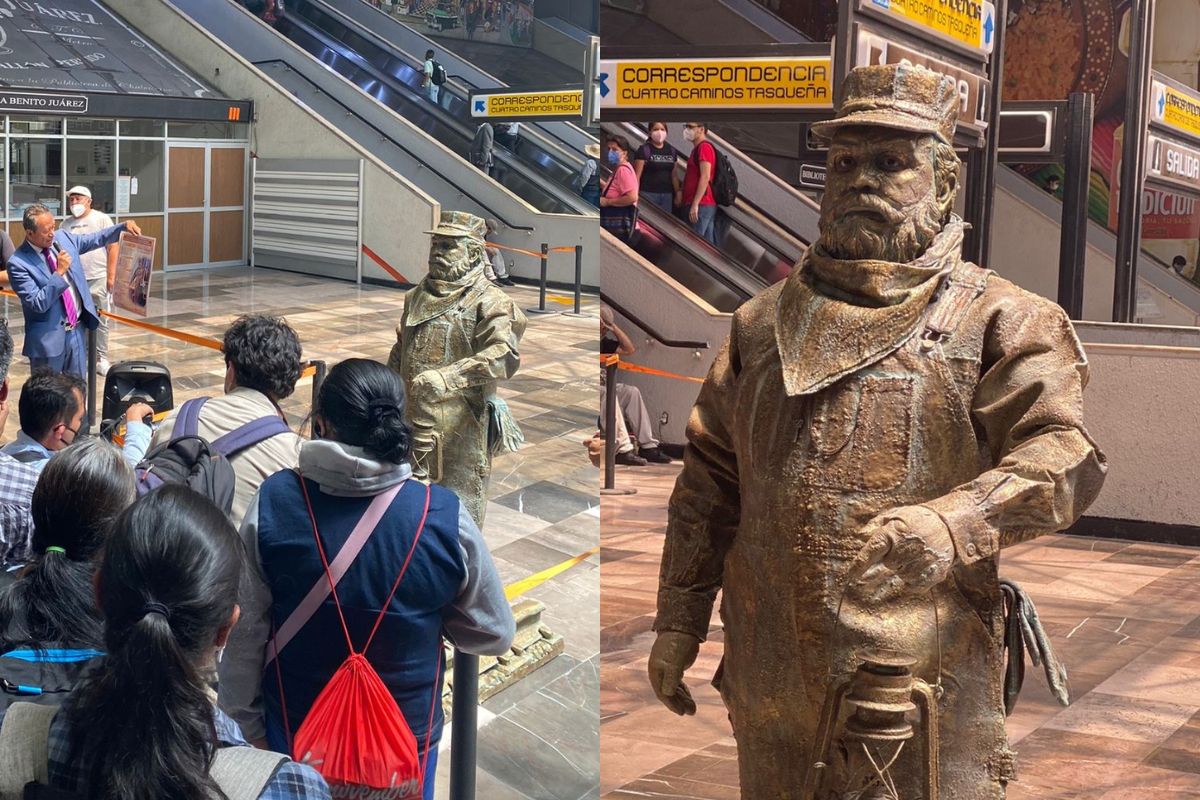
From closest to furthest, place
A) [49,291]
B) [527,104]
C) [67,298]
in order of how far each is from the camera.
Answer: [49,291] → [67,298] → [527,104]

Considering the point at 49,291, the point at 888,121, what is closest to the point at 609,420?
A: the point at 49,291

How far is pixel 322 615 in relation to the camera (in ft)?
9.48

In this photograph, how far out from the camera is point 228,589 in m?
1.96

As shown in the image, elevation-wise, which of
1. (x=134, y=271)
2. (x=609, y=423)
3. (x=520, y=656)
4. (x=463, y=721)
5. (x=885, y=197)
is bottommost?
(x=520, y=656)

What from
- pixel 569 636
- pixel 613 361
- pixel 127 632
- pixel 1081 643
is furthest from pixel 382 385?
pixel 613 361

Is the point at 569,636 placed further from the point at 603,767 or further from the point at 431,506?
the point at 431,506

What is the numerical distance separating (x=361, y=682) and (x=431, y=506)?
15.3 inches

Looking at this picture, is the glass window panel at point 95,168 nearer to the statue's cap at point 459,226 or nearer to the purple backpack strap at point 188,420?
the statue's cap at point 459,226

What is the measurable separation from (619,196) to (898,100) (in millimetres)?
10753

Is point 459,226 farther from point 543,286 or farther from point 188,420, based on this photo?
point 543,286

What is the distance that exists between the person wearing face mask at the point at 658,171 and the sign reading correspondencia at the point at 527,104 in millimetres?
1142

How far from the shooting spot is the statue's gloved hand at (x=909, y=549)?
2445 millimetres

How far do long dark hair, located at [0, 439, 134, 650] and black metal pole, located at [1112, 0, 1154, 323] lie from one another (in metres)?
10.1

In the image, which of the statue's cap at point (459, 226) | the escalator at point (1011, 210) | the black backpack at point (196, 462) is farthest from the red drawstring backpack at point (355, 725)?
the escalator at point (1011, 210)
